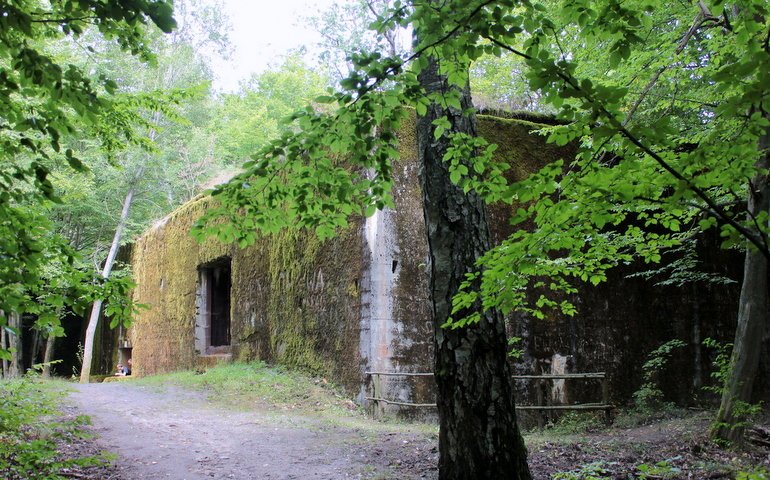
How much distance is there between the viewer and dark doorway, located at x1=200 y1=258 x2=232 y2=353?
13.3m

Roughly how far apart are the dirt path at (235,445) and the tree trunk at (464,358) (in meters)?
1.46

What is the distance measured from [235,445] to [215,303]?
8001mm

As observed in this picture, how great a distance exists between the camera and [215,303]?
538 inches

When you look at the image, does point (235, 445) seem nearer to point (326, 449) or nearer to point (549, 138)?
point (326, 449)

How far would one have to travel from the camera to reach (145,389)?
10609 mm

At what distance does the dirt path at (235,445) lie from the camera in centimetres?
514

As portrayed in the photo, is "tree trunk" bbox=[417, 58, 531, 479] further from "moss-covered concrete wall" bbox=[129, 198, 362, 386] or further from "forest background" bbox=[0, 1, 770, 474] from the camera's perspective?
"moss-covered concrete wall" bbox=[129, 198, 362, 386]

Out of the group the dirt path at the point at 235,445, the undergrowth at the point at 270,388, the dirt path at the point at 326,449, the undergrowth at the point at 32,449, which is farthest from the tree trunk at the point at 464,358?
the undergrowth at the point at 270,388

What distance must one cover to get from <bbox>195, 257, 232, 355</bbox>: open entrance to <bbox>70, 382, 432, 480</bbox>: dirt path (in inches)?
176

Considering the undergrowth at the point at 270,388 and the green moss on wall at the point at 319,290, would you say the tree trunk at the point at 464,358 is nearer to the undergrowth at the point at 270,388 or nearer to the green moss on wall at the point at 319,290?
the green moss on wall at the point at 319,290

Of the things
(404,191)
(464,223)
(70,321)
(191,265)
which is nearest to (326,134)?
(464,223)

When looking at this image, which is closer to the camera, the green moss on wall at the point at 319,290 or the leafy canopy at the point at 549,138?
the leafy canopy at the point at 549,138

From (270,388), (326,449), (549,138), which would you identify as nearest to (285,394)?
(270,388)

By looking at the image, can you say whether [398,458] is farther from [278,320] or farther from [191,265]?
[191,265]
